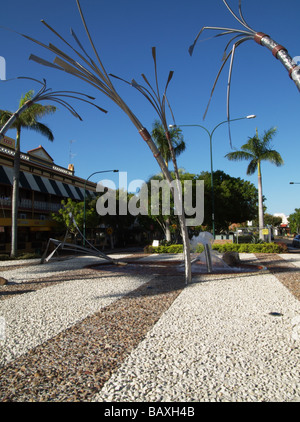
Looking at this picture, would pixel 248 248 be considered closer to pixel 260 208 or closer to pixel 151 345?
pixel 260 208

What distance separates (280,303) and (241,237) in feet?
66.7

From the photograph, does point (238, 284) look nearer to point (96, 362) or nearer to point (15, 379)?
point (96, 362)

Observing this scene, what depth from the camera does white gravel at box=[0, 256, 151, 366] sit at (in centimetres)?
465

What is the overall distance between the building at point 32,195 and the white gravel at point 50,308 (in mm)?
18710

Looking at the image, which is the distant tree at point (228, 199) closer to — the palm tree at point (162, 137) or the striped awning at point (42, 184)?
the palm tree at point (162, 137)

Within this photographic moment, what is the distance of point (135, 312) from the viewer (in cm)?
621

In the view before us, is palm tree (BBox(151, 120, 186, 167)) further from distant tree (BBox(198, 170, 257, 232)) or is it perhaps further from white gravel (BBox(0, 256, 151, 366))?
white gravel (BBox(0, 256, 151, 366))

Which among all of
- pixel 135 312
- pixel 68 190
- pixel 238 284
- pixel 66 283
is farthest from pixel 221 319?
pixel 68 190

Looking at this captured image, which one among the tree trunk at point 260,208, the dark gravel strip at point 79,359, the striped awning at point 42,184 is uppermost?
the striped awning at point 42,184

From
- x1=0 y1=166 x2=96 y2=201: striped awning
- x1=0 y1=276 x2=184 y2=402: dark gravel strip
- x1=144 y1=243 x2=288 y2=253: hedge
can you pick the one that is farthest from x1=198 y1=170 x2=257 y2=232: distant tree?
x1=0 y1=276 x2=184 y2=402: dark gravel strip

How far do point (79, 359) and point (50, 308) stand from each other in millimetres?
3048

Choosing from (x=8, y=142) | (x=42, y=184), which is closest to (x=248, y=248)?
(x=42, y=184)

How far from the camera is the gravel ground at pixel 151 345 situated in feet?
10.2
